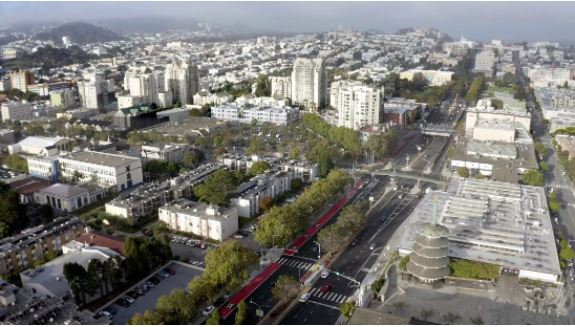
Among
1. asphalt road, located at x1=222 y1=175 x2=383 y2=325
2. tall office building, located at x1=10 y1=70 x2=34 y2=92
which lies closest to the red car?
asphalt road, located at x1=222 y1=175 x2=383 y2=325

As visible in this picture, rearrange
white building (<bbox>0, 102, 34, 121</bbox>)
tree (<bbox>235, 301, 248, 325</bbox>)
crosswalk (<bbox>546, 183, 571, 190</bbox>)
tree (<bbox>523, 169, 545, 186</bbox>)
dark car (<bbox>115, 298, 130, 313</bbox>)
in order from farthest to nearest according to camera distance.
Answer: white building (<bbox>0, 102, 34, 121</bbox>)
crosswalk (<bbox>546, 183, 571, 190</bbox>)
tree (<bbox>523, 169, 545, 186</bbox>)
dark car (<bbox>115, 298, 130, 313</bbox>)
tree (<bbox>235, 301, 248, 325</bbox>)

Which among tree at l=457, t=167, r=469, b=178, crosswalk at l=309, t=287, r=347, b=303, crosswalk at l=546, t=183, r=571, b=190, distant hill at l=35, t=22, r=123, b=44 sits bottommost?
crosswalk at l=309, t=287, r=347, b=303

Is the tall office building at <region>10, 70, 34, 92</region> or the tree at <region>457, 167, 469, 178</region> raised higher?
the tall office building at <region>10, 70, 34, 92</region>

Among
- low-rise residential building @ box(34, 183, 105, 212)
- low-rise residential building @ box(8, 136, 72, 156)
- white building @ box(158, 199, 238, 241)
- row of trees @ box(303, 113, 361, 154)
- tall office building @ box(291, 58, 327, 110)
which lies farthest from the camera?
tall office building @ box(291, 58, 327, 110)

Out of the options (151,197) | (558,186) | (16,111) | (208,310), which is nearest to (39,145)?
(16,111)

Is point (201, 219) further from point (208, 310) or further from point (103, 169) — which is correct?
point (103, 169)

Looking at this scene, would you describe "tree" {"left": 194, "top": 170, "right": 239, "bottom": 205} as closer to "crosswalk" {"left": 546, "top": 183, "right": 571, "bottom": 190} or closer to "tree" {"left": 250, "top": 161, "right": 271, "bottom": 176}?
"tree" {"left": 250, "top": 161, "right": 271, "bottom": 176}

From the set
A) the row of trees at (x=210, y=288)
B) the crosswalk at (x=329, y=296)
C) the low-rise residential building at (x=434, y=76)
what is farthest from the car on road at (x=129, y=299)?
the low-rise residential building at (x=434, y=76)
